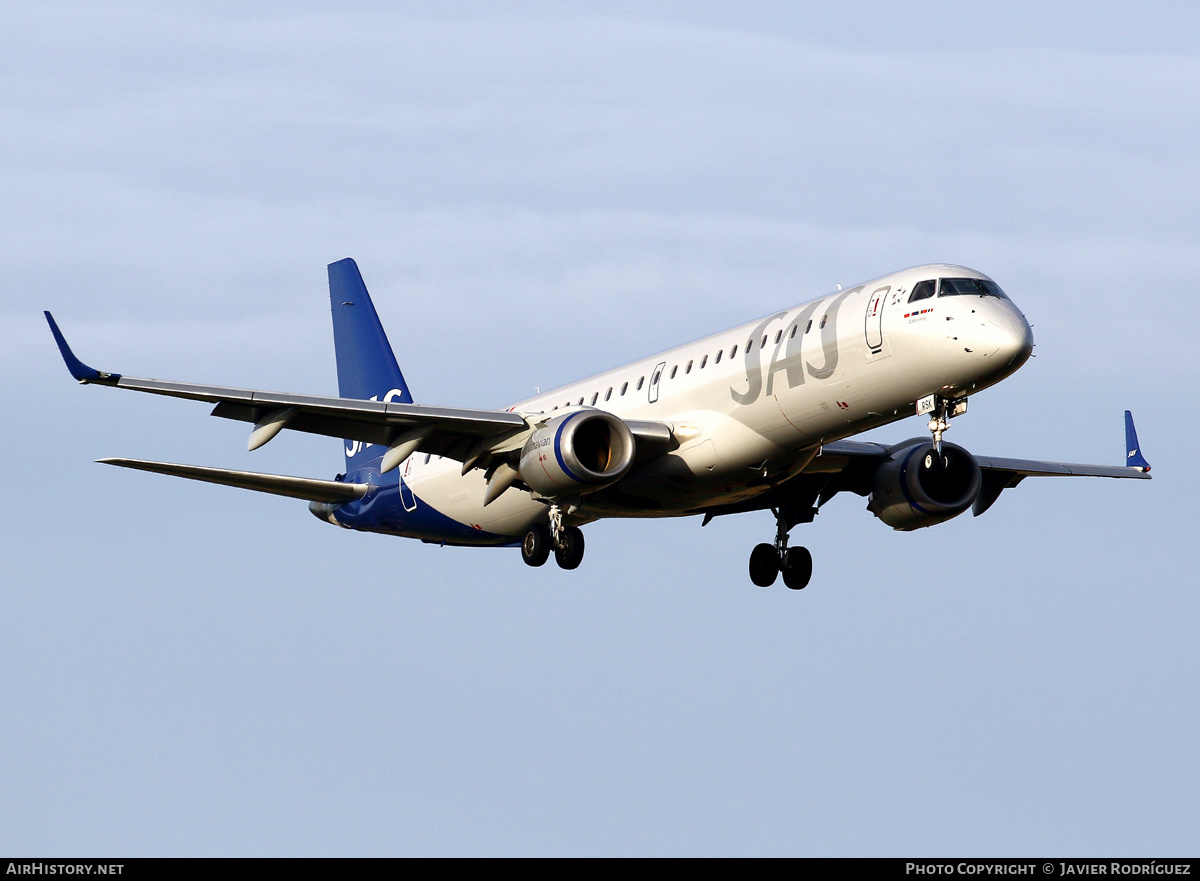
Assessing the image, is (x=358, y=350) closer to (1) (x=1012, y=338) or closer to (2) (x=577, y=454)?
(2) (x=577, y=454)

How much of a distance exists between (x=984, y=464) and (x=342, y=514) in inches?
652

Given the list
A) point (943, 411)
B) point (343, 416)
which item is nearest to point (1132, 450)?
point (943, 411)

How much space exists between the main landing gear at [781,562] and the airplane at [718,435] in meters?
A: 0.05

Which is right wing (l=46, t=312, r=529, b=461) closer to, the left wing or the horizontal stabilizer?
the horizontal stabilizer

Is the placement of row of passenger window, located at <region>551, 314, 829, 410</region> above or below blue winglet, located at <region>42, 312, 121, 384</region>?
above

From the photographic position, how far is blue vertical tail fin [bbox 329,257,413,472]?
Result: 47156 millimetres

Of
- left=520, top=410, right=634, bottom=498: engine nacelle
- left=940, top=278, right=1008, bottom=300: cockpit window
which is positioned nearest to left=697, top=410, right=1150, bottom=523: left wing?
left=520, top=410, right=634, bottom=498: engine nacelle

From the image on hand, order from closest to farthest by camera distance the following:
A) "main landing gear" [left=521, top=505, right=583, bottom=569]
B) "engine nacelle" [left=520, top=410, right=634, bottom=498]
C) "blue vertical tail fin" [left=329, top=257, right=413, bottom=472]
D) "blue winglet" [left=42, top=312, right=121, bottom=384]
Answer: "blue winglet" [left=42, top=312, right=121, bottom=384] < "engine nacelle" [left=520, top=410, right=634, bottom=498] < "main landing gear" [left=521, top=505, right=583, bottom=569] < "blue vertical tail fin" [left=329, top=257, right=413, bottom=472]

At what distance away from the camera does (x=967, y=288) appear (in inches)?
1316

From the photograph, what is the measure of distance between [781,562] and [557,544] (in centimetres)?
691

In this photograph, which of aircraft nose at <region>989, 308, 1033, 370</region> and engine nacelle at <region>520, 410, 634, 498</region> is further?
engine nacelle at <region>520, 410, 634, 498</region>

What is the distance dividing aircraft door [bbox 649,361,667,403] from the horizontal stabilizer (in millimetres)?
9746

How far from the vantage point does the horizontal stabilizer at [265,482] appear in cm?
3831
